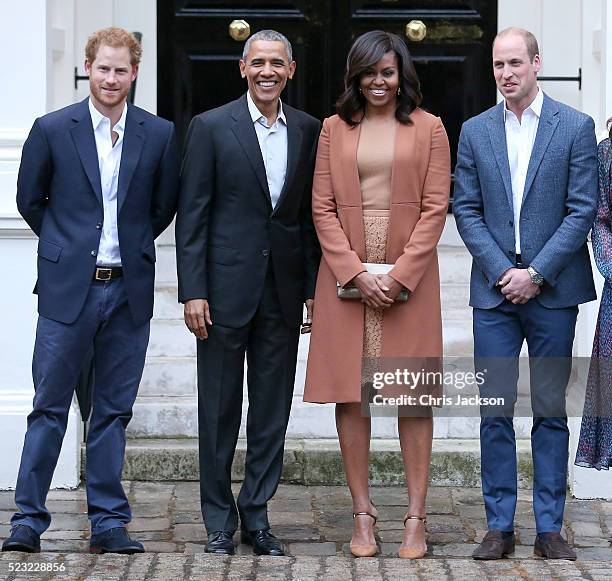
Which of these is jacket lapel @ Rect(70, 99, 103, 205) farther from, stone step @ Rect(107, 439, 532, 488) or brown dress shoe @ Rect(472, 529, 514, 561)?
brown dress shoe @ Rect(472, 529, 514, 561)

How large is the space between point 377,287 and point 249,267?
19.5 inches

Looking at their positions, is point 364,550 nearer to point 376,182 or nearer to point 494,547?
point 494,547

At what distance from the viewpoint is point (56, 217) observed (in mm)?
5844

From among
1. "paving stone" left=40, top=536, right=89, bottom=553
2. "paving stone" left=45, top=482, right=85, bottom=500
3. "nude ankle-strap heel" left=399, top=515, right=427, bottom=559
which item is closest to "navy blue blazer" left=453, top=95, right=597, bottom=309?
"nude ankle-strap heel" left=399, top=515, right=427, bottom=559

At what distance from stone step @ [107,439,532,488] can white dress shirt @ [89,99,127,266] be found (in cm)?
142

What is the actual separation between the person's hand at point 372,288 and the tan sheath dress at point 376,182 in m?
0.11

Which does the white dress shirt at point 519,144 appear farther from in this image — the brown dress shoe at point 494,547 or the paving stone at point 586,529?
the paving stone at point 586,529

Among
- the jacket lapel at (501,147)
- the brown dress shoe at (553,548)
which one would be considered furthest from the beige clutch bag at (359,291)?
the brown dress shoe at (553,548)

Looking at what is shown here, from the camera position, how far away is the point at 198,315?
5773mm

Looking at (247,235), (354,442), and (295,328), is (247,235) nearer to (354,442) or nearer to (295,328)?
(295,328)

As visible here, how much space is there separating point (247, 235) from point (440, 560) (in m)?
1.43

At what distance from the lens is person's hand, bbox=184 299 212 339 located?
227 inches

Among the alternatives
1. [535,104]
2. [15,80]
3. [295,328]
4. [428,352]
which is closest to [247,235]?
[295,328]

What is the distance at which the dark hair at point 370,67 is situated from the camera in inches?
226
